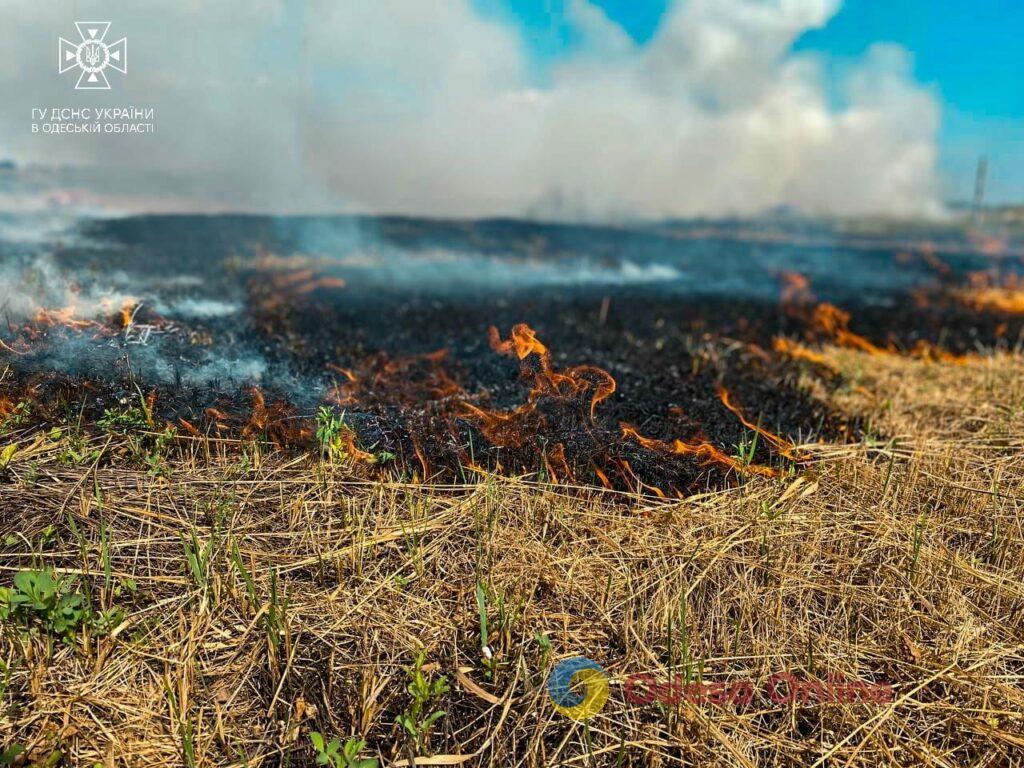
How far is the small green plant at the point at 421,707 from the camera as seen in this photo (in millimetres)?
2172

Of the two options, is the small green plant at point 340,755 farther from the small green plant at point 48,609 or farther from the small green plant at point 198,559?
the small green plant at point 48,609

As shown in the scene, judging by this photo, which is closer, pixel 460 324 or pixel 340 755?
pixel 340 755

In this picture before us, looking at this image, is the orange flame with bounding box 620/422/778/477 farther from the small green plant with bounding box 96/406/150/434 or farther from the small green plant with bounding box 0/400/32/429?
the small green plant with bounding box 0/400/32/429

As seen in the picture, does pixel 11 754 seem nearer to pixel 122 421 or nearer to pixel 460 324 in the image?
pixel 122 421

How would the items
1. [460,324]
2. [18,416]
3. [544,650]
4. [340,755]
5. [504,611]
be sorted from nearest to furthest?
[340,755], [544,650], [504,611], [18,416], [460,324]

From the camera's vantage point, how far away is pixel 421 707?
2.29m

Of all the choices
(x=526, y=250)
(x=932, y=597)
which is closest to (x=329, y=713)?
(x=932, y=597)

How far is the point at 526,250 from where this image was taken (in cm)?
1925

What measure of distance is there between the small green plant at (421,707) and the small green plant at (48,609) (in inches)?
46.6

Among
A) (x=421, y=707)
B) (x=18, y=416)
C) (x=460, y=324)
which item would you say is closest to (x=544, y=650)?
(x=421, y=707)

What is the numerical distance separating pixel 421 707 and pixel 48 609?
4.74 feet

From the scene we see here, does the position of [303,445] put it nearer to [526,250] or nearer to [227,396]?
[227,396]

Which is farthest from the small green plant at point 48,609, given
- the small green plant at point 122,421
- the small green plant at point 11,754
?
the small green plant at point 122,421

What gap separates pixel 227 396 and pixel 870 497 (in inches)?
148
